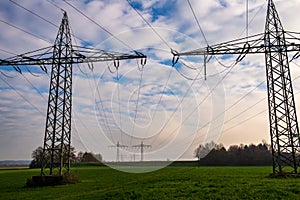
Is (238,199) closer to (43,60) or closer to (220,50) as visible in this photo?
(220,50)

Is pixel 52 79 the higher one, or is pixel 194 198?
pixel 52 79

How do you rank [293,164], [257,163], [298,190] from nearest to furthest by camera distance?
[298,190], [293,164], [257,163]

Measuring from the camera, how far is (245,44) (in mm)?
25906

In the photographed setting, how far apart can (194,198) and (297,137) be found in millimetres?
14654

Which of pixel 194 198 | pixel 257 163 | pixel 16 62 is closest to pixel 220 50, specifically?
pixel 194 198

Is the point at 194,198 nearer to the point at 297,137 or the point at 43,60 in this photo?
the point at 297,137

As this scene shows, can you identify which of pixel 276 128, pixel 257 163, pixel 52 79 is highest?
pixel 52 79

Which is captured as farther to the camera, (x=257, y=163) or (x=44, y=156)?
A: (x=257, y=163)

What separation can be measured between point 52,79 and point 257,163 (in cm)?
9553

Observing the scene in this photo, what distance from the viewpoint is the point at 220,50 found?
86.0 feet

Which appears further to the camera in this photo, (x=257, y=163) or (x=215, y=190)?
(x=257, y=163)

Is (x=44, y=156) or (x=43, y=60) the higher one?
(x=43, y=60)

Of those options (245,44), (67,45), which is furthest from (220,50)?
(67,45)

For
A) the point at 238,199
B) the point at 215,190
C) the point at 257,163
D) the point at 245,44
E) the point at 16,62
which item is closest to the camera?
the point at 238,199
